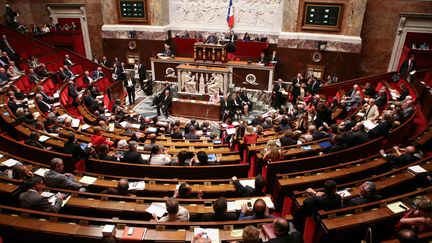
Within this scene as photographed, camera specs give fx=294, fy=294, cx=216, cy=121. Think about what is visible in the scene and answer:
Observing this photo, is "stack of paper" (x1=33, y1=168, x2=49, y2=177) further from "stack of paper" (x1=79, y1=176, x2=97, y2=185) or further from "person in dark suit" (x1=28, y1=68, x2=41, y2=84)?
"person in dark suit" (x1=28, y1=68, x2=41, y2=84)

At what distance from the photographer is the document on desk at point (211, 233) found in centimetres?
333

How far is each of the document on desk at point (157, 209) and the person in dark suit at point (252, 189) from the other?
117 centimetres

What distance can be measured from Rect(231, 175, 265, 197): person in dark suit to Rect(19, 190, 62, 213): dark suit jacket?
2.50 metres

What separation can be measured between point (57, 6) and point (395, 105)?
54.2 feet

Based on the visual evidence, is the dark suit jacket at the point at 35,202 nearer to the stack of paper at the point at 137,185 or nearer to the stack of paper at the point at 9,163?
the stack of paper at the point at 137,185

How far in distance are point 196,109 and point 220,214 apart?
7523mm

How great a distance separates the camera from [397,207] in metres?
3.70

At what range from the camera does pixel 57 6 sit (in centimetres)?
1580

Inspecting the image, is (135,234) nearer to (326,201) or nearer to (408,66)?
(326,201)

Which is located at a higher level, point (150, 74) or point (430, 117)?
point (430, 117)

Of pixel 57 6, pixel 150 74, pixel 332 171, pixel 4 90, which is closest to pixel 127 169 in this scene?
pixel 332 171

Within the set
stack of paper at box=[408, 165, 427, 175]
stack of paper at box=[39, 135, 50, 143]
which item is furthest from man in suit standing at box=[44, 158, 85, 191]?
stack of paper at box=[408, 165, 427, 175]

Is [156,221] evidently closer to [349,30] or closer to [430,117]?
[430,117]

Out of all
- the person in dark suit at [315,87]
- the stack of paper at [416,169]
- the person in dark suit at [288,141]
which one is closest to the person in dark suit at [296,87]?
the person in dark suit at [315,87]
